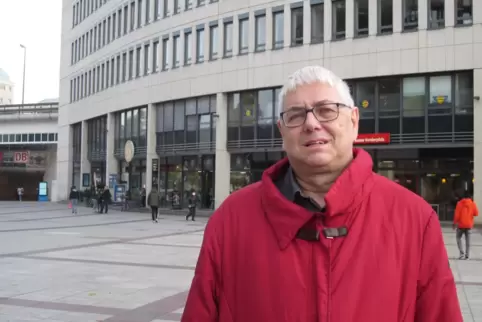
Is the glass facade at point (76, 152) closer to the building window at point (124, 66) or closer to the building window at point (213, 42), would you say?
the building window at point (124, 66)

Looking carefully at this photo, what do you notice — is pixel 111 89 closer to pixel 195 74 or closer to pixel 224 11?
pixel 195 74

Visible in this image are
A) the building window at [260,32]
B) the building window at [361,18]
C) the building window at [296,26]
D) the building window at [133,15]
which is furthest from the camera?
the building window at [133,15]

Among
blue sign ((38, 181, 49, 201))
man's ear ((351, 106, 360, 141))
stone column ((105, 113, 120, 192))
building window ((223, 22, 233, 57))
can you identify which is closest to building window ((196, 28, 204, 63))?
building window ((223, 22, 233, 57))

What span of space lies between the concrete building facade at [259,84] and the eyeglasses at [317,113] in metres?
25.5

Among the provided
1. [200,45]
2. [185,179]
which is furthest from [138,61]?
[185,179]

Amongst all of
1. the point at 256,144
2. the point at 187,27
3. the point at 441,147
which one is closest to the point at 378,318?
the point at 441,147

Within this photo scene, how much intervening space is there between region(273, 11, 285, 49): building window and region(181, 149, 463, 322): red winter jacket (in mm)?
29898

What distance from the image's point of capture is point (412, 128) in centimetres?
2742

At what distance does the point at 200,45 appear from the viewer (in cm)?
3544

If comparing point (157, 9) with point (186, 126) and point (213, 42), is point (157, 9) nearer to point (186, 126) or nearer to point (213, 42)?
point (213, 42)

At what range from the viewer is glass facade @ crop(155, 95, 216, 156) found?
34.6 meters

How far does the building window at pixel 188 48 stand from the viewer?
35875mm

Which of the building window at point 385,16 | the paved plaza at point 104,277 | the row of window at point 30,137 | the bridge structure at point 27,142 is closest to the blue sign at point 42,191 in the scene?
the bridge structure at point 27,142

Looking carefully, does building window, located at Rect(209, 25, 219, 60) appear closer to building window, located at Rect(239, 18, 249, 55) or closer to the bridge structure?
building window, located at Rect(239, 18, 249, 55)
